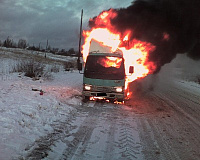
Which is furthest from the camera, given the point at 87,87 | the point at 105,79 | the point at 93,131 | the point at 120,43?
the point at 120,43

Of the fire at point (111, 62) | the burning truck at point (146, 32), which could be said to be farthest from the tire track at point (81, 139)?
the burning truck at point (146, 32)

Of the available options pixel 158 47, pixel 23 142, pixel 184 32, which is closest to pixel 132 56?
pixel 158 47

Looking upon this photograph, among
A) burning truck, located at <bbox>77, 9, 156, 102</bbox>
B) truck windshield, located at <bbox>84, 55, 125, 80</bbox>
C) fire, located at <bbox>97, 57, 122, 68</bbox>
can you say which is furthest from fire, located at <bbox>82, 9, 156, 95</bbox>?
truck windshield, located at <bbox>84, 55, 125, 80</bbox>

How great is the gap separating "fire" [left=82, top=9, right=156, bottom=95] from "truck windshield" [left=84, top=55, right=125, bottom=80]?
824 millimetres

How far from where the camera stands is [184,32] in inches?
622

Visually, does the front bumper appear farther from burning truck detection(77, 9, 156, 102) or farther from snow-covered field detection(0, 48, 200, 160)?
snow-covered field detection(0, 48, 200, 160)

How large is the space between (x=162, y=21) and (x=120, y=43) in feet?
18.6

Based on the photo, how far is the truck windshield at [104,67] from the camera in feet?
32.3

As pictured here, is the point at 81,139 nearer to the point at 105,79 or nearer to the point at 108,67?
the point at 105,79

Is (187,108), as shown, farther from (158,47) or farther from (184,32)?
(184,32)

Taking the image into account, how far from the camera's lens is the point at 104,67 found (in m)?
10.1

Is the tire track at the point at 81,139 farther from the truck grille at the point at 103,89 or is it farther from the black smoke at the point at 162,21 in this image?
the black smoke at the point at 162,21

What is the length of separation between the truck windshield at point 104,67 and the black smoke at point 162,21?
4.67 metres

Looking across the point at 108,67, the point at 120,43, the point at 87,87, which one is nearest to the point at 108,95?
the point at 87,87
